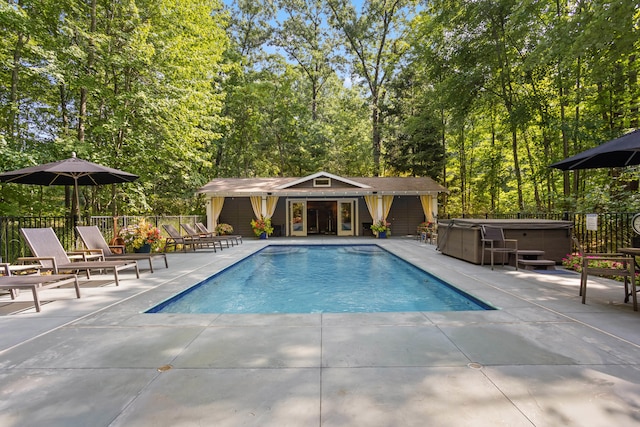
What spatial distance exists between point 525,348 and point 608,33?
23.3ft

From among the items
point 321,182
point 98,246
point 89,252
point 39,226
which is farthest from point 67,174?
point 321,182

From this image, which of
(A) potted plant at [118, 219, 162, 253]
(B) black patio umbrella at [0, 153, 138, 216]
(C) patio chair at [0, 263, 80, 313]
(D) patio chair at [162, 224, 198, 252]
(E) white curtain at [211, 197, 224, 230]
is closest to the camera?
(C) patio chair at [0, 263, 80, 313]

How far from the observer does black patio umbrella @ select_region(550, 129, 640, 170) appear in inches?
155

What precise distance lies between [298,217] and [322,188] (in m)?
2.31

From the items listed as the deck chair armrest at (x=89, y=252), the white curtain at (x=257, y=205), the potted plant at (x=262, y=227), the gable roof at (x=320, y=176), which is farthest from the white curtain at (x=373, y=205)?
the deck chair armrest at (x=89, y=252)

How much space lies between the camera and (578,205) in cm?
934

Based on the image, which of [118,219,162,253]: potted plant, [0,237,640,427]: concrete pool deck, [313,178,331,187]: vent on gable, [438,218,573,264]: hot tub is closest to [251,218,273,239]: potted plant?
[313,178,331,187]: vent on gable

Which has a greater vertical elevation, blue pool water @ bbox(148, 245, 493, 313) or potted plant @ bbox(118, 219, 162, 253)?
potted plant @ bbox(118, 219, 162, 253)

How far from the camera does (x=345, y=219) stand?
16.9 metres

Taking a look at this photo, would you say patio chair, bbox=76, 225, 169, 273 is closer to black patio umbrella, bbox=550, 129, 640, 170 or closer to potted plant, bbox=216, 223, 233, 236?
black patio umbrella, bbox=550, 129, 640, 170

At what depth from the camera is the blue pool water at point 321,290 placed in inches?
194

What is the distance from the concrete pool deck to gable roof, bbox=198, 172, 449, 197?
442 inches

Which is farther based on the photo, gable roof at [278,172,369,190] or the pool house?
gable roof at [278,172,369,190]

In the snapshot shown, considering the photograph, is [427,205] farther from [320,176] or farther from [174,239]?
[174,239]
